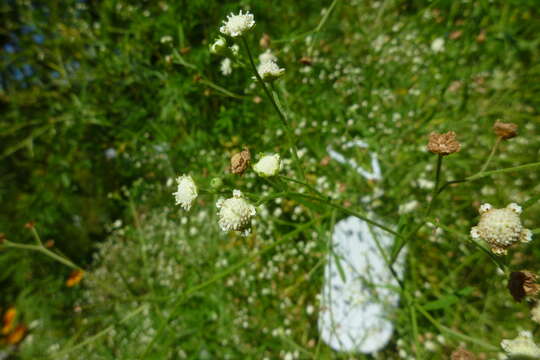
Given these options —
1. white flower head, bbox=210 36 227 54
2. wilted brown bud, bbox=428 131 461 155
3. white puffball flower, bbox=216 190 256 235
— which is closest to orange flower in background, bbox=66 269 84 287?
white puffball flower, bbox=216 190 256 235

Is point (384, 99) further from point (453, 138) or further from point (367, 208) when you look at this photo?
point (453, 138)

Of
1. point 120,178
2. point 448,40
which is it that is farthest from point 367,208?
point 120,178

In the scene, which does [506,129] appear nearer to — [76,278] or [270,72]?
[270,72]

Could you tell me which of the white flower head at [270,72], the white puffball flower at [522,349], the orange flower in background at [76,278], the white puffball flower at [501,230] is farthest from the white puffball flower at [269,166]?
the orange flower in background at [76,278]

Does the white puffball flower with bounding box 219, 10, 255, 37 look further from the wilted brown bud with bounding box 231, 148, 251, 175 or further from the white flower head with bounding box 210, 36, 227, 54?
the wilted brown bud with bounding box 231, 148, 251, 175

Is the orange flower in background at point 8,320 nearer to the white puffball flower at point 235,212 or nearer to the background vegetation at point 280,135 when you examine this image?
the background vegetation at point 280,135

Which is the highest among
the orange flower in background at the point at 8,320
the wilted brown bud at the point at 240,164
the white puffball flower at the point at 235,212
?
the wilted brown bud at the point at 240,164
